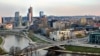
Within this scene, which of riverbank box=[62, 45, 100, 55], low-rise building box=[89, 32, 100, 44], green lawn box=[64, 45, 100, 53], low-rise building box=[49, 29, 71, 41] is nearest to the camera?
riverbank box=[62, 45, 100, 55]

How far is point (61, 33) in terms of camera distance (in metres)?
25.7

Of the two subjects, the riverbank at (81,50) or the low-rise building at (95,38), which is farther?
the low-rise building at (95,38)

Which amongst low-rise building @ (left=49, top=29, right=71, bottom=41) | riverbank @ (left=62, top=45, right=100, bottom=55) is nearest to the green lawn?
riverbank @ (left=62, top=45, right=100, bottom=55)

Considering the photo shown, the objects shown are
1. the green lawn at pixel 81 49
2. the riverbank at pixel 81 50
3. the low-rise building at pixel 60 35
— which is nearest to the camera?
the riverbank at pixel 81 50

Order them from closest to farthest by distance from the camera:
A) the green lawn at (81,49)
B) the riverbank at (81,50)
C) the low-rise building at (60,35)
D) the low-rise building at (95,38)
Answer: the riverbank at (81,50) < the green lawn at (81,49) < the low-rise building at (95,38) < the low-rise building at (60,35)

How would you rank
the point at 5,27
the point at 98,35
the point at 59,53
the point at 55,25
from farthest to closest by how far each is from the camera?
the point at 5,27 → the point at 55,25 → the point at 98,35 → the point at 59,53

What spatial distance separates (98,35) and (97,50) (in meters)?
3.79

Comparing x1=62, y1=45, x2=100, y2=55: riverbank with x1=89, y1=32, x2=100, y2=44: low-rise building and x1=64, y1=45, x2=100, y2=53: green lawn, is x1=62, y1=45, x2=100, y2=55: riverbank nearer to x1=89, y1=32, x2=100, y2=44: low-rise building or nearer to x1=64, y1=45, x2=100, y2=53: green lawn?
x1=64, y1=45, x2=100, y2=53: green lawn

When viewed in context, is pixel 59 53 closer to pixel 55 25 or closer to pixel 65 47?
pixel 65 47

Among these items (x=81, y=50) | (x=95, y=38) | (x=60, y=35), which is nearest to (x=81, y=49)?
(x=81, y=50)

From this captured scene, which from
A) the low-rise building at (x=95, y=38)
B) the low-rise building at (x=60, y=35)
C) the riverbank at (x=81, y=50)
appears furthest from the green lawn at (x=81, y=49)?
the low-rise building at (x=60, y=35)

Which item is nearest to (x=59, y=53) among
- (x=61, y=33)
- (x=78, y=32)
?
(x=61, y=33)

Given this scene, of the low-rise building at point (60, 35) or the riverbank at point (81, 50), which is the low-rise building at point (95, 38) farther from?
the low-rise building at point (60, 35)

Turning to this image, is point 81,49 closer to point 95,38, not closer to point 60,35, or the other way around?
point 95,38
